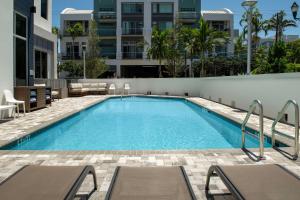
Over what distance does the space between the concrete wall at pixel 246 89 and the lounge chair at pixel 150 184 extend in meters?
6.33

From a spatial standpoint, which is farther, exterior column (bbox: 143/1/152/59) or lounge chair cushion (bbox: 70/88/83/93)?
exterior column (bbox: 143/1/152/59)

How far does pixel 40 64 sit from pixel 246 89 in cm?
1253

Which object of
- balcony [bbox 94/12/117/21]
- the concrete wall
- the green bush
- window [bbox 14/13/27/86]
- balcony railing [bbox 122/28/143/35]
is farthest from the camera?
balcony [bbox 94/12/117/21]

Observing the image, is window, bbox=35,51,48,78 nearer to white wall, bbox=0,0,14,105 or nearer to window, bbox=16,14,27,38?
window, bbox=16,14,27,38

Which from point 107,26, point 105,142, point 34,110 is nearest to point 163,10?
point 107,26

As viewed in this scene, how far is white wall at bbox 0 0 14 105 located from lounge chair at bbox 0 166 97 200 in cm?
701

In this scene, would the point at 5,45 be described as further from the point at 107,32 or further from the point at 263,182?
the point at 107,32

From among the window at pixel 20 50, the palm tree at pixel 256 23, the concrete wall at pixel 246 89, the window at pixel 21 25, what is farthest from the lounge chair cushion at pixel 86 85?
the palm tree at pixel 256 23

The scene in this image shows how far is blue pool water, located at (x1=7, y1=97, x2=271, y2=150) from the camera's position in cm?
706

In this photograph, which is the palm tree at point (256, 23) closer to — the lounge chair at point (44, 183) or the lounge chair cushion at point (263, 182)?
the lounge chair cushion at point (263, 182)

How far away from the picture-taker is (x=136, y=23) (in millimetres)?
39406

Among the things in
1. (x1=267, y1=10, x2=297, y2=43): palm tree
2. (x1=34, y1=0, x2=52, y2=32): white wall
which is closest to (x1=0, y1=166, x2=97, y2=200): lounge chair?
(x1=34, y1=0, x2=52, y2=32): white wall

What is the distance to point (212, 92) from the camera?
17062 millimetres

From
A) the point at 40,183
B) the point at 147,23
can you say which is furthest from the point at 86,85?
the point at 40,183
